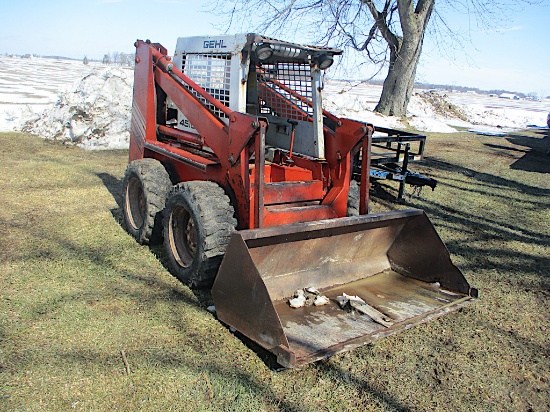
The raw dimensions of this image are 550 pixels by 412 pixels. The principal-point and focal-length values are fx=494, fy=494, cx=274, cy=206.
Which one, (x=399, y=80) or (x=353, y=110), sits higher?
(x=399, y=80)

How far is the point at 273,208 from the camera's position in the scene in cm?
463

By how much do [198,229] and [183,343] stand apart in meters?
1.03

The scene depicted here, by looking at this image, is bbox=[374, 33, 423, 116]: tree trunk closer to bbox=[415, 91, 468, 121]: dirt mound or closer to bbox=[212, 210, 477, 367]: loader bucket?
bbox=[415, 91, 468, 121]: dirt mound

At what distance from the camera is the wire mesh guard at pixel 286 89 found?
5.25 metres

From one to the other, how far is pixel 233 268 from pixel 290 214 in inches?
47.0

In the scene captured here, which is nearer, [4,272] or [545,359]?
[545,359]

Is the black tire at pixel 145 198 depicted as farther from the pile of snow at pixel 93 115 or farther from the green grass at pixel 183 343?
the pile of snow at pixel 93 115

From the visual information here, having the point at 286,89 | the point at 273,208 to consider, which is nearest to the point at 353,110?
the point at 286,89

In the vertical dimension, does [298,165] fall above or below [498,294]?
above

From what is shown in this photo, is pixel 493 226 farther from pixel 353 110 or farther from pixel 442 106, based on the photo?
pixel 442 106

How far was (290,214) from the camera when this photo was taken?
15.0 feet

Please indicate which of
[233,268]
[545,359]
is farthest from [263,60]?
[545,359]

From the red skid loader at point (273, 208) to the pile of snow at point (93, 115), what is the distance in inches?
229

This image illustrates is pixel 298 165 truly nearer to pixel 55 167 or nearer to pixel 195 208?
pixel 195 208
